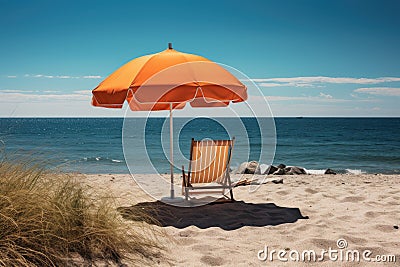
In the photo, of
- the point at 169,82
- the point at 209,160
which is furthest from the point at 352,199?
the point at 169,82

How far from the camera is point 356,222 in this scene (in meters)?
4.96

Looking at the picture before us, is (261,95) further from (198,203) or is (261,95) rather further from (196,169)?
(198,203)

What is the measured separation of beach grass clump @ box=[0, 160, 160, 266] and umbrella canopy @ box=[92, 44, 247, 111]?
59.1 inches

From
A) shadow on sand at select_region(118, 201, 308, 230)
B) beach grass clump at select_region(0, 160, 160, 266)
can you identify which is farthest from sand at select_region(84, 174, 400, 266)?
beach grass clump at select_region(0, 160, 160, 266)

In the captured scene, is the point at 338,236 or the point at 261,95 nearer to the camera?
the point at 338,236

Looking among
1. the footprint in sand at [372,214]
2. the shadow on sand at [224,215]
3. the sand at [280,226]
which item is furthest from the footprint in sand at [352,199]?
the shadow on sand at [224,215]

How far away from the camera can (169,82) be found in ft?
16.8

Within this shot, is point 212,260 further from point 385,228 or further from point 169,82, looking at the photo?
point 169,82

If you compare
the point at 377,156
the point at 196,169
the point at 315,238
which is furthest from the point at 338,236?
the point at 377,156

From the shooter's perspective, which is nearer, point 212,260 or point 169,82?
point 212,260

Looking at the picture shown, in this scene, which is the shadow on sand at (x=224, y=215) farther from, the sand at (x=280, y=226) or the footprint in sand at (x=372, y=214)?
the footprint in sand at (x=372, y=214)

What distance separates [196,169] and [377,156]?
19.9 meters

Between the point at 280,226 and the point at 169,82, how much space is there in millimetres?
2155

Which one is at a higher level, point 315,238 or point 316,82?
point 316,82
